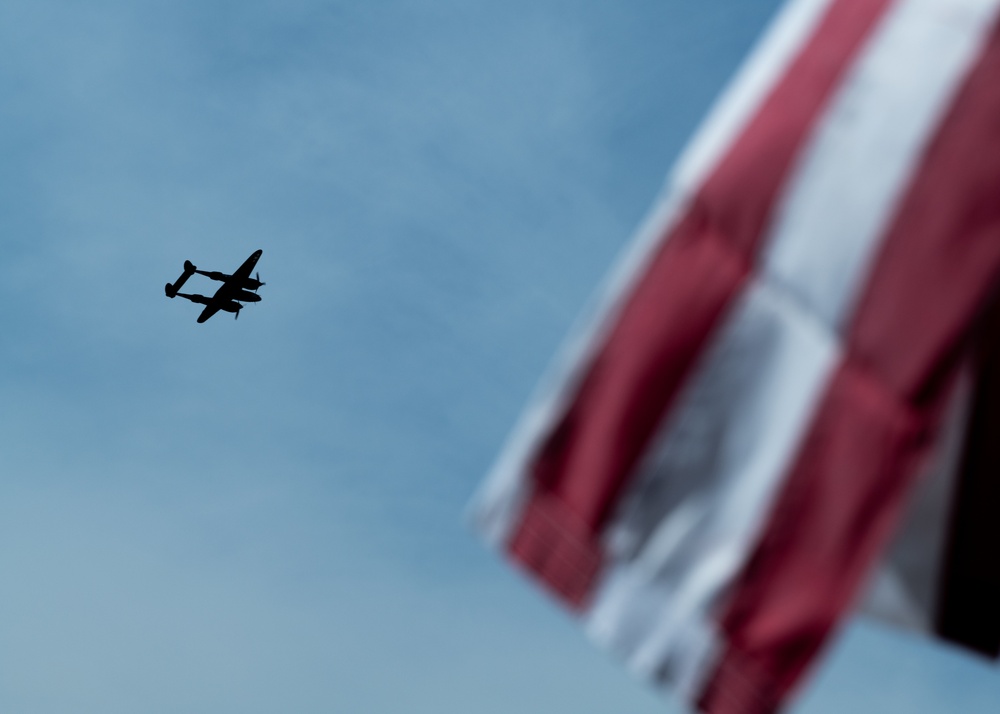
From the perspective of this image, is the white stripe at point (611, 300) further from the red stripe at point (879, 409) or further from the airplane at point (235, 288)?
the airplane at point (235, 288)

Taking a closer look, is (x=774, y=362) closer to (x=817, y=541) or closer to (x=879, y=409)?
(x=879, y=409)

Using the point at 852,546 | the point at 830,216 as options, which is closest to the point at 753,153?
the point at 830,216

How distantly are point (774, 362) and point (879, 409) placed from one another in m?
0.40

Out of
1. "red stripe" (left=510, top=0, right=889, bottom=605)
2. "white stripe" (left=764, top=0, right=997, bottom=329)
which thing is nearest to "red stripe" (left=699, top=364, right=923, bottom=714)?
"white stripe" (left=764, top=0, right=997, bottom=329)

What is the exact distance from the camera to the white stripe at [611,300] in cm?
501

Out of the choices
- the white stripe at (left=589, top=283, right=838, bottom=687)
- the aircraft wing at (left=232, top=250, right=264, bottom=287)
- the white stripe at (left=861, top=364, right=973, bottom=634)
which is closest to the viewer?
the white stripe at (left=589, top=283, right=838, bottom=687)

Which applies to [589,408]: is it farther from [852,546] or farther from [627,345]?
[852,546]

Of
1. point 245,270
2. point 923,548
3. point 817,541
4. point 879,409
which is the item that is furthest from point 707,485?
point 245,270

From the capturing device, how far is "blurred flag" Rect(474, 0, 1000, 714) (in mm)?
4836

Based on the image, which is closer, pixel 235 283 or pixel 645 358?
pixel 645 358

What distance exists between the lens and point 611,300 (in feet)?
16.7

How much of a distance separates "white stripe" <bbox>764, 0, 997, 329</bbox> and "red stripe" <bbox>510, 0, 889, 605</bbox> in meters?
0.09

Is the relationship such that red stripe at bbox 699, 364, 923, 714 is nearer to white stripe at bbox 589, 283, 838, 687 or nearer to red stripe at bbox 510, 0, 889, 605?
white stripe at bbox 589, 283, 838, 687

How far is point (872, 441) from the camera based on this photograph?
16.1 ft
